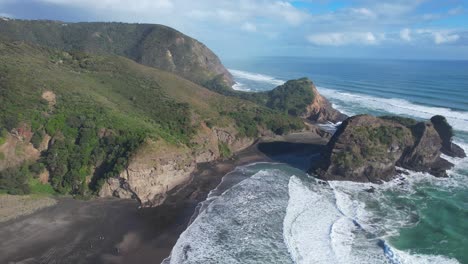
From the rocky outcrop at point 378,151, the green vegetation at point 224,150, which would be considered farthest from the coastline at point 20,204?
the rocky outcrop at point 378,151

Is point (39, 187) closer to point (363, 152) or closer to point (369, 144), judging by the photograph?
point (363, 152)

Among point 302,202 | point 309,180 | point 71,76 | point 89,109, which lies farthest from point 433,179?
point 71,76

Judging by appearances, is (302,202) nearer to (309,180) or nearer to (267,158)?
(309,180)

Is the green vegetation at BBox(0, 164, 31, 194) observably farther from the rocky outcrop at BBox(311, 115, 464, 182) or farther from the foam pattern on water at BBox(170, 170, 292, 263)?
the rocky outcrop at BBox(311, 115, 464, 182)

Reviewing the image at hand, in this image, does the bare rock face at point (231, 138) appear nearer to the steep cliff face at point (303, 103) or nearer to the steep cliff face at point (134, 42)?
the steep cliff face at point (303, 103)

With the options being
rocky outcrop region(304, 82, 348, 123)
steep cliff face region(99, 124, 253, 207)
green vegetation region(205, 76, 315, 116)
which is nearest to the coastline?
steep cliff face region(99, 124, 253, 207)

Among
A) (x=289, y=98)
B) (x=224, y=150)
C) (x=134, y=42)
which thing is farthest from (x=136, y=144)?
(x=134, y=42)
